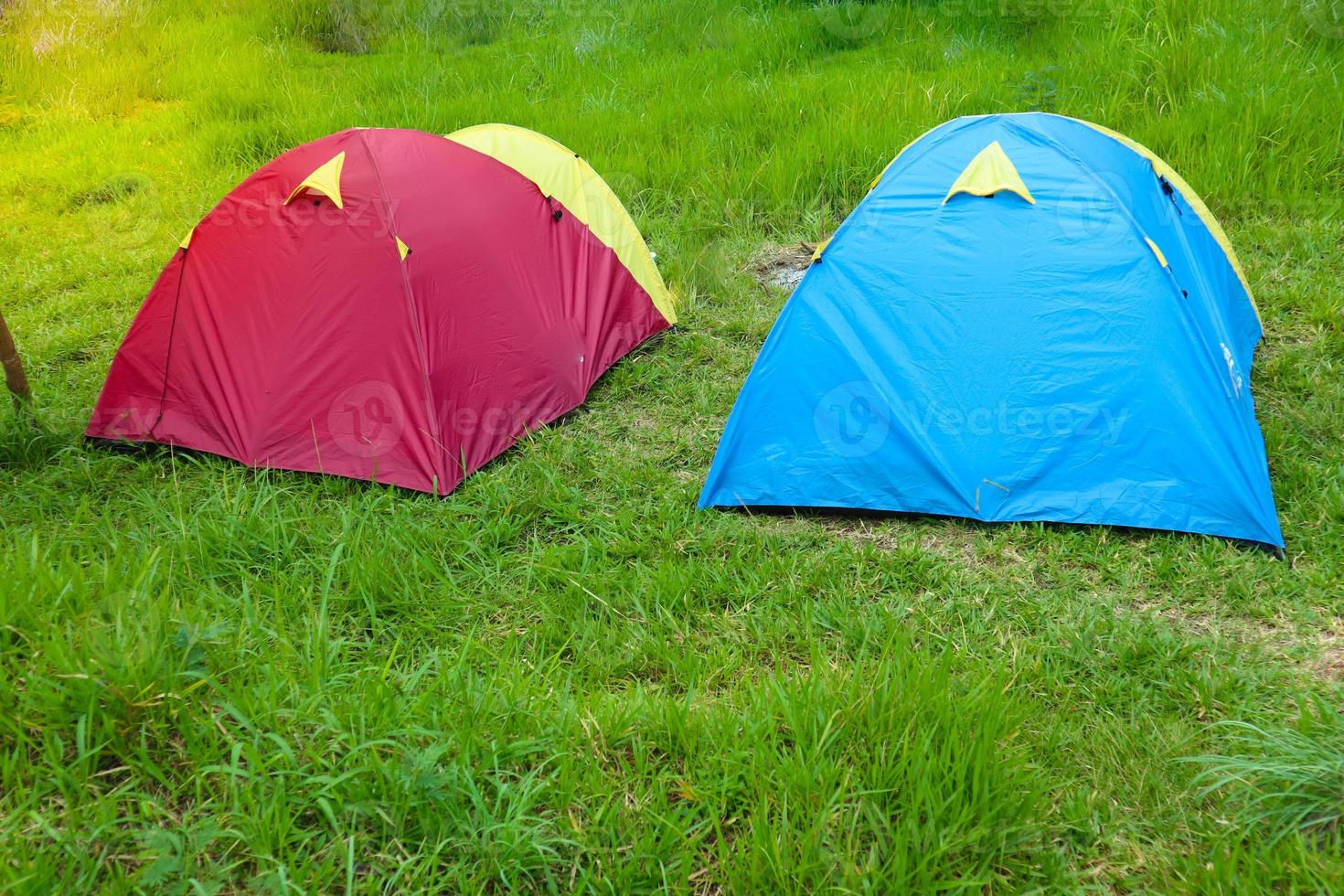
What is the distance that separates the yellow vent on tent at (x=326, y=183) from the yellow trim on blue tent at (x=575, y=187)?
71cm

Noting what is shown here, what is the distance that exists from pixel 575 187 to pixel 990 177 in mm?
2096

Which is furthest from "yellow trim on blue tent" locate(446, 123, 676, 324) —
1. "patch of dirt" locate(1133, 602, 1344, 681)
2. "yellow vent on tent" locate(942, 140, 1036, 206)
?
"patch of dirt" locate(1133, 602, 1344, 681)

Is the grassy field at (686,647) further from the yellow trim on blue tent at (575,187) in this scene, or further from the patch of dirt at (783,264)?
the yellow trim on blue tent at (575,187)

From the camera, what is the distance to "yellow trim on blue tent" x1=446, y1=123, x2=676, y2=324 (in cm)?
457

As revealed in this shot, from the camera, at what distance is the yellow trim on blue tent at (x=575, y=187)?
457 cm

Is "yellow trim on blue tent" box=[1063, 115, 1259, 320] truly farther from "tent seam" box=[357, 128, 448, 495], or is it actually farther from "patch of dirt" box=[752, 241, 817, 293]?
"tent seam" box=[357, 128, 448, 495]

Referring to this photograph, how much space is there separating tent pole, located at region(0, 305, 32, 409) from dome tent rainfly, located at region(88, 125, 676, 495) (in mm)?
326

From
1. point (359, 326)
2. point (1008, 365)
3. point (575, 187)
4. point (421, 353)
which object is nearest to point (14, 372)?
point (359, 326)

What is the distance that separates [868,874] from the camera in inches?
75.2

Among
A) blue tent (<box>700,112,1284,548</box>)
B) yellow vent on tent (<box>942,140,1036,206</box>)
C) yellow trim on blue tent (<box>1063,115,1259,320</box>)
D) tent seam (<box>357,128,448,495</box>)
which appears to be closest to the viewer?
blue tent (<box>700,112,1284,548</box>)

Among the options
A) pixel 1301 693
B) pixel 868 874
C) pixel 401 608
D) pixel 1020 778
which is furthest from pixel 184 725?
pixel 1301 693

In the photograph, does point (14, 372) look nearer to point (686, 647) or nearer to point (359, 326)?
point (359, 326)

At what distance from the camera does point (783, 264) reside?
5.55 m

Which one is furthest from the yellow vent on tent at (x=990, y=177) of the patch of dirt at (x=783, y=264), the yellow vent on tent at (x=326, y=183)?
the yellow vent on tent at (x=326, y=183)
